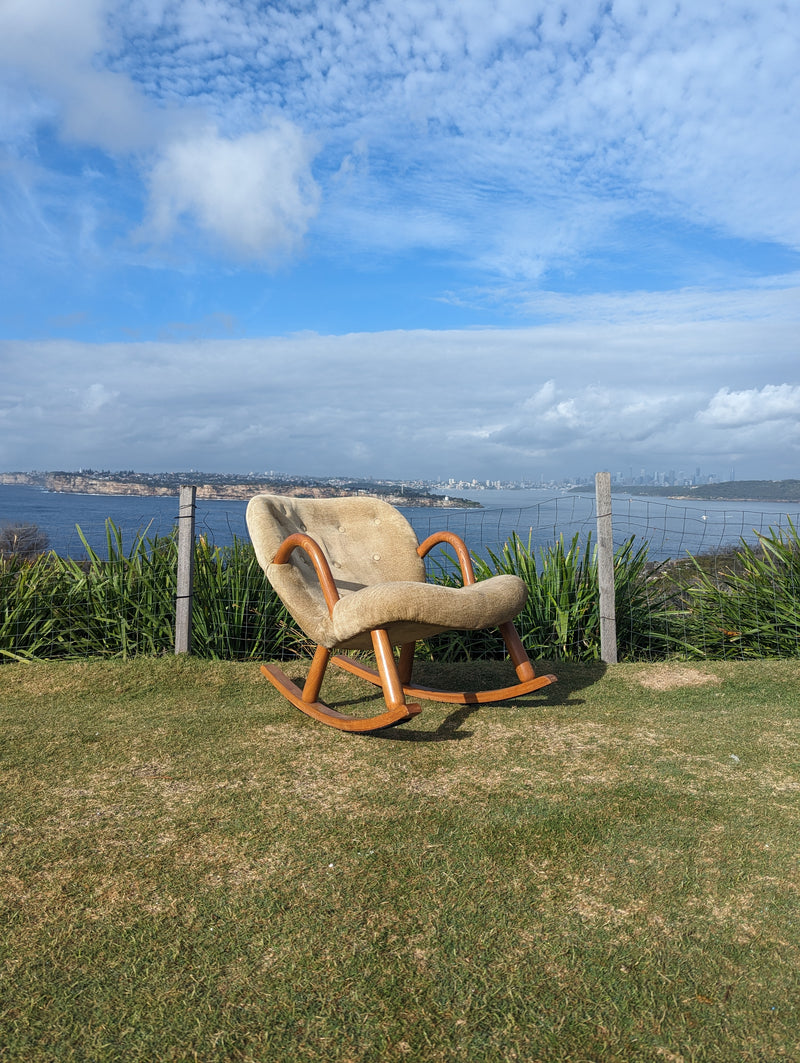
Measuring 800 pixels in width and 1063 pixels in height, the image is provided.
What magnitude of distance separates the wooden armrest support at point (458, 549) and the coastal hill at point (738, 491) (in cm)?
1407

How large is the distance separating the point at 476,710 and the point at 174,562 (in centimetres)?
255

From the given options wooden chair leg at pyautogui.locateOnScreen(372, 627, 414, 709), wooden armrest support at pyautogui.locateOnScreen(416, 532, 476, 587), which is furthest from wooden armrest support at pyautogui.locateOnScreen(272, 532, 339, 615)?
wooden armrest support at pyautogui.locateOnScreen(416, 532, 476, 587)

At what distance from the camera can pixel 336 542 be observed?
14.0ft

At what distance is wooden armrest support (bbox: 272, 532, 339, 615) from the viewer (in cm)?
347

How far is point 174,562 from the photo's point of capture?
532 cm

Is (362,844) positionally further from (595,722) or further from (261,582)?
(261,582)

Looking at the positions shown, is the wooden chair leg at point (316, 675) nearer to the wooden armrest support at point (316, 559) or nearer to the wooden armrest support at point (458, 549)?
the wooden armrest support at point (316, 559)

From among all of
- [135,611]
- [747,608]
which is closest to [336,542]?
[135,611]

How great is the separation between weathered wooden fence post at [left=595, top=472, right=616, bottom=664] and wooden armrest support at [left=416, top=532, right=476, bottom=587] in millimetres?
1254

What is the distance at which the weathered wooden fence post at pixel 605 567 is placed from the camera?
5.00m

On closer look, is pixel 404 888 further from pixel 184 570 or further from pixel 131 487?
pixel 131 487

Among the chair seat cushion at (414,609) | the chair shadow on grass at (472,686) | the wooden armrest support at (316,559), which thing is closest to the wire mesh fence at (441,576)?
the chair shadow on grass at (472,686)

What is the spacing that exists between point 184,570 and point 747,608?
388 centimetres

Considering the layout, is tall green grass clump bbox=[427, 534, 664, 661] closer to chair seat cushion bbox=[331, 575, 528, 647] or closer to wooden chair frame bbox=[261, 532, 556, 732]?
wooden chair frame bbox=[261, 532, 556, 732]
